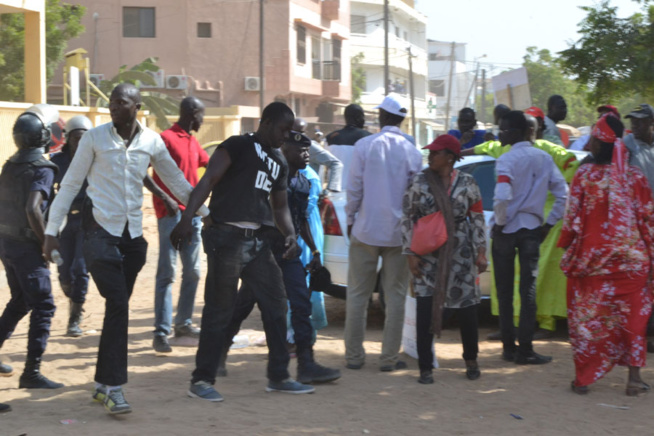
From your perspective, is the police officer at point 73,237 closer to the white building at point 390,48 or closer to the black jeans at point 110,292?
the black jeans at point 110,292

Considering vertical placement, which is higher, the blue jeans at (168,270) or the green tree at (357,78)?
the green tree at (357,78)

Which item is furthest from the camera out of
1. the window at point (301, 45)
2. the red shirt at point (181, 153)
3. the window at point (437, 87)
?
the window at point (437, 87)

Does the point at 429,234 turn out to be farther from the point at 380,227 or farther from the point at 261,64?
the point at 261,64

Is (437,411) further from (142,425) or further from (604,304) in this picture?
(142,425)

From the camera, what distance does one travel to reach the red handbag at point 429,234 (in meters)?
6.16

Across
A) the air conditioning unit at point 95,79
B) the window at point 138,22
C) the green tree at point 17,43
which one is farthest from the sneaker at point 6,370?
the window at point 138,22

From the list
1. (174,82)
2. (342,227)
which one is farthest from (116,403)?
(174,82)

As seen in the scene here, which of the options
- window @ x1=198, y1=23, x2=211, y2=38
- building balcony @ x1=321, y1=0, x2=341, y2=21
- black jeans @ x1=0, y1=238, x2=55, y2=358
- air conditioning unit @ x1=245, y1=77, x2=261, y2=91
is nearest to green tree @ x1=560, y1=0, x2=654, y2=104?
black jeans @ x1=0, y1=238, x2=55, y2=358

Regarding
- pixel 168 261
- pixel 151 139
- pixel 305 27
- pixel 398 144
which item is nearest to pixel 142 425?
pixel 151 139

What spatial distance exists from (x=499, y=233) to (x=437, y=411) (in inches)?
69.5

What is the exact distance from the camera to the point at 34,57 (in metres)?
18.6

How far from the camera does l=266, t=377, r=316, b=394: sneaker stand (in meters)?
5.95

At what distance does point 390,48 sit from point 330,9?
19145mm

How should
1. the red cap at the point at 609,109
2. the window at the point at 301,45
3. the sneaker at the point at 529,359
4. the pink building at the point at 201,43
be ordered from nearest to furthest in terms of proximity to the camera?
1. the red cap at the point at 609,109
2. the sneaker at the point at 529,359
3. the pink building at the point at 201,43
4. the window at the point at 301,45
